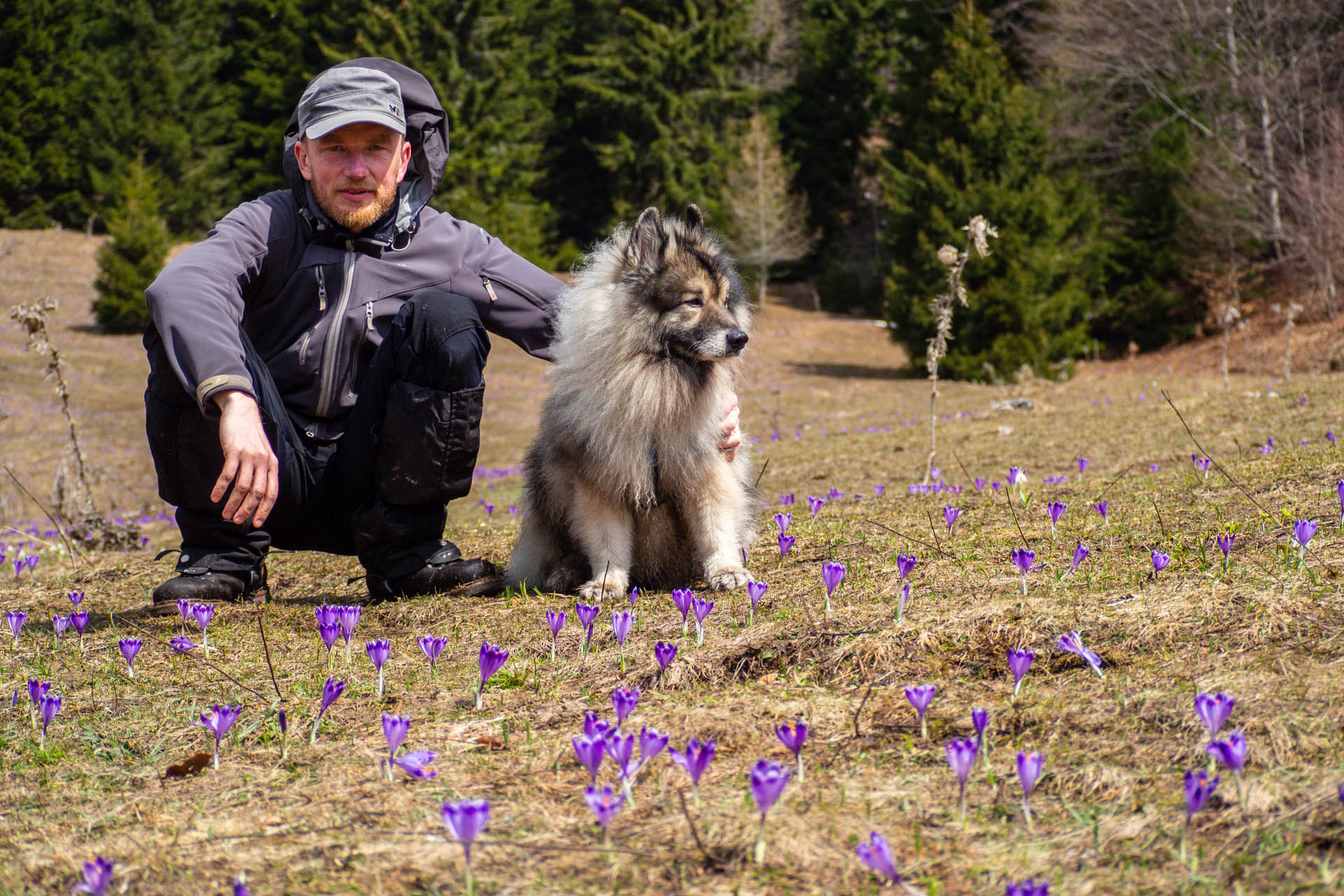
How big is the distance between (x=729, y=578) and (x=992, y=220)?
888 inches

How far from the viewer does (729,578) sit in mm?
4531

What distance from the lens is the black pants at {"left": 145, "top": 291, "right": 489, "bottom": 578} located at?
4453mm

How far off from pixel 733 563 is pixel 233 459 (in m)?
2.11

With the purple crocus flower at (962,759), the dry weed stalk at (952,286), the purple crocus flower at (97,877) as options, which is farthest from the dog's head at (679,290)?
the purple crocus flower at (97,877)

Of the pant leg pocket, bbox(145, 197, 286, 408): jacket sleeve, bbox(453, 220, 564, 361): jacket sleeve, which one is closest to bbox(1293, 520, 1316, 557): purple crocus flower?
the pant leg pocket

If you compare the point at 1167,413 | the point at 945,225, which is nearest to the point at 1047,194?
the point at 945,225

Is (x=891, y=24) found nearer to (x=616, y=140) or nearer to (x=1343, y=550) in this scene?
(x=616, y=140)

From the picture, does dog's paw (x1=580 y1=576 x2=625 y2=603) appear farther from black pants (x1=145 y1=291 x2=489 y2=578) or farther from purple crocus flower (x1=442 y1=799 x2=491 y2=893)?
purple crocus flower (x1=442 y1=799 x2=491 y2=893)

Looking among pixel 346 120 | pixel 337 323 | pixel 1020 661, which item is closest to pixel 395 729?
pixel 1020 661

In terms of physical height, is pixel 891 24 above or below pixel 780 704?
above

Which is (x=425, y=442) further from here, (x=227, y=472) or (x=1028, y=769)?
(x=1028, y=769)

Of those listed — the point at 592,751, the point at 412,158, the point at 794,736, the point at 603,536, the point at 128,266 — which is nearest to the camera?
the point at 592,751

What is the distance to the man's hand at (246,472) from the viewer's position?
3.43m

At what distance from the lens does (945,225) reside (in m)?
25.7
